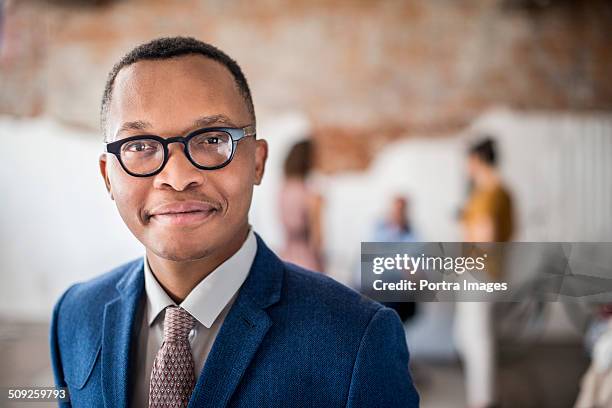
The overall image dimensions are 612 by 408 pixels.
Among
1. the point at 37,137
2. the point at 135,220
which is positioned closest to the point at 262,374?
the point at 135,220

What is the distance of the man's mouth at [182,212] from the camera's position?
0.77m

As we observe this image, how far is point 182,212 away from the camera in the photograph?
0.77 meters

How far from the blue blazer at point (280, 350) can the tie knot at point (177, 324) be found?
0.06 meters

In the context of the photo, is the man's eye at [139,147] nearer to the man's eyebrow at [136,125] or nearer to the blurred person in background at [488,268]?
the man's eyebrow at [136,125]

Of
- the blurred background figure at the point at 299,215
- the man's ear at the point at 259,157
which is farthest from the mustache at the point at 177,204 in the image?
the blurred background figure at the point at 299,215

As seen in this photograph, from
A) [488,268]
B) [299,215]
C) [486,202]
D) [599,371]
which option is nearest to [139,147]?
[488,268]

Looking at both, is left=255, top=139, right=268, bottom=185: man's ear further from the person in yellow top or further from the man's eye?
the person in yellow top

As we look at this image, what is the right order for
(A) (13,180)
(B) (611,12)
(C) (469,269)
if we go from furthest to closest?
(B) (611,12) < (A) (13,180) < (C) (469,269)

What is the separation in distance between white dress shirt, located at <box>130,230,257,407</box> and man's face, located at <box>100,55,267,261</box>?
0.21 ft

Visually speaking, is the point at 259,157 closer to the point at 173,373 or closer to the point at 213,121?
the point at 213,121

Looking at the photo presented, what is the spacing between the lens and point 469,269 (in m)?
1.04

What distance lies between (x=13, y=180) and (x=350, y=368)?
3075 millimetres

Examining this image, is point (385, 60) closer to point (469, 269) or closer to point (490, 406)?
point (490, 406)

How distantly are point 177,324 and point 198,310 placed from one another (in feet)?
0.11
